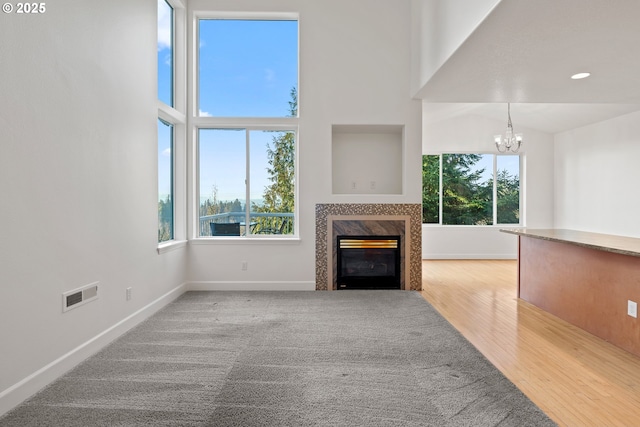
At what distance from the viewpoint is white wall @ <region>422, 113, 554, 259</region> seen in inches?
307

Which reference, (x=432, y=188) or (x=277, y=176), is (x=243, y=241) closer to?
(x=277, y=176)

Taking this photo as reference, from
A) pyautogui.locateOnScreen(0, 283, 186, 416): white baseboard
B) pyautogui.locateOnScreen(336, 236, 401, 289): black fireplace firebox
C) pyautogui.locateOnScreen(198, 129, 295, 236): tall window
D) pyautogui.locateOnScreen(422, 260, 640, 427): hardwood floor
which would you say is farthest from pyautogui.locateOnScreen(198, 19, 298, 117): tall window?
pyautogui.locateOnScreen(422, 260, 640, 427): hardwood floor

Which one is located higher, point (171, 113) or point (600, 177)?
point (171, 113)

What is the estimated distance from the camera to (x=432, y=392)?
227 cm

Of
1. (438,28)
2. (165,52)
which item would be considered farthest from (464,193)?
(165,52)

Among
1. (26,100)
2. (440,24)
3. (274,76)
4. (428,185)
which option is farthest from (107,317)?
(428,185)

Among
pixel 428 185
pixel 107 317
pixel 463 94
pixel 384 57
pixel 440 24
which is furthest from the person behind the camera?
pixel 428 185

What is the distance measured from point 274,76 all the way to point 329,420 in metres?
4.45

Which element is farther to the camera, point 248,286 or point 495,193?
point 495,193

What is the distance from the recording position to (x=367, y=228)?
16.6 ft

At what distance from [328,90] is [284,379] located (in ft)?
12.4

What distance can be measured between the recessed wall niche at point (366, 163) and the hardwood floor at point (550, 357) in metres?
1.67

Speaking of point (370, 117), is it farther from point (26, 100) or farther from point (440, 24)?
point (26, 100)

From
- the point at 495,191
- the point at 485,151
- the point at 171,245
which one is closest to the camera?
the point at 171,245
